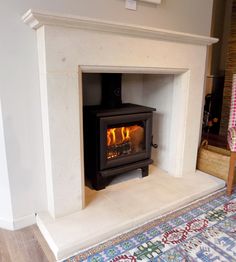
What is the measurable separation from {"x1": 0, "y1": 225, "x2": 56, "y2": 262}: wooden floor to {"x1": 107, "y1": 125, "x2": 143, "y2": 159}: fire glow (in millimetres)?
842

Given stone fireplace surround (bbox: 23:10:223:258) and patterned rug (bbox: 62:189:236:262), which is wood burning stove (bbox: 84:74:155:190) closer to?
stone fireplace surround (bbox: 23:10:223:258)

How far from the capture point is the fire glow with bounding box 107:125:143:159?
2102 millimetres

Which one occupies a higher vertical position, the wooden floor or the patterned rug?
the patterned rug

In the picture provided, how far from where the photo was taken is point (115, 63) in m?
1.67

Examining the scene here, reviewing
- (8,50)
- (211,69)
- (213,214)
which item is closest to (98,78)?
(8,50)

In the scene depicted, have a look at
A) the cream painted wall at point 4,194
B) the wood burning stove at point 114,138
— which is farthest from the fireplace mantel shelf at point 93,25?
the cream painted wall at point 4,194

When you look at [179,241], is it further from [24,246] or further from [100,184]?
[24,246]

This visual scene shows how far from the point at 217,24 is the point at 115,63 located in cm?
316

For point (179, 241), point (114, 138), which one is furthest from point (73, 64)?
point (179, 241)

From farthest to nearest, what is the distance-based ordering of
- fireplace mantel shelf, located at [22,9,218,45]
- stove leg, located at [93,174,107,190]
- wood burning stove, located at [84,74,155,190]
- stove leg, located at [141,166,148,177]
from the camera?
stove leg, located at [141,166,148,177] < stove leg, located at [93,174,107,190] < wood burning stove, located at [84,74,155,190] < fireplace mantel shelf, located at [22,9,218,45]

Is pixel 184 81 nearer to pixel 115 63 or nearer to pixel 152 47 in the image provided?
pixel 152 47

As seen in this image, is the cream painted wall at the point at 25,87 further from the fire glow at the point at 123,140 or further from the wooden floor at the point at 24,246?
the fire glow at the point at 123,140

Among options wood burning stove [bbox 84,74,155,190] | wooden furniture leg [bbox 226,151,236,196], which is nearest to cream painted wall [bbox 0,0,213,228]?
wood burning stove [bbox 84,74,155,190]

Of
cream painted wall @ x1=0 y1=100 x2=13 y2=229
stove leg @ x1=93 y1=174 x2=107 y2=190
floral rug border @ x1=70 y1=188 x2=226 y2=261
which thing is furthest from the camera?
stove leg @ x1=93 y1=174 x2=107 y2=190
